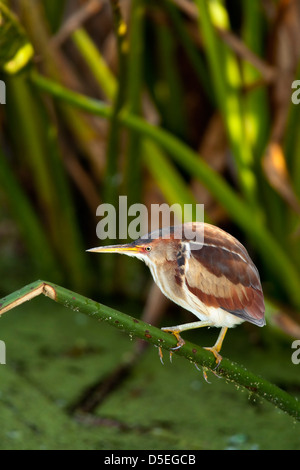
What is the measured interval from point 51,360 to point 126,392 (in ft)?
0.78

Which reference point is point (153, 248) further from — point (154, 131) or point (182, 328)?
point (154, 131)

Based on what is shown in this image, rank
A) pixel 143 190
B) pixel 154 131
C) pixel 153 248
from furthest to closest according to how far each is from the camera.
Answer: pixel 143 190
pixel 154 131
pixel 153 248

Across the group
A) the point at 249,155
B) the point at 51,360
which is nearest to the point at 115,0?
the point at 249,155

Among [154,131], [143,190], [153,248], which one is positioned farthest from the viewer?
[143,190]

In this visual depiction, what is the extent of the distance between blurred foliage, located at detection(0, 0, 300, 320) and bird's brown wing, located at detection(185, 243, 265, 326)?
0.80 m

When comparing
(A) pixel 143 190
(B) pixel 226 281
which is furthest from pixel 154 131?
(B) pixel 226 281

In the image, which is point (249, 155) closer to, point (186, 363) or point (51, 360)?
point (186, 363)

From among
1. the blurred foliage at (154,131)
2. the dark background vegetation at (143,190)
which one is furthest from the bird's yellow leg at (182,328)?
the blurred foliage at (154,131)

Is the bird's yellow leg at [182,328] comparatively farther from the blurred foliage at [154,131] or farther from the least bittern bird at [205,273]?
the blurred foliage at [154,131]

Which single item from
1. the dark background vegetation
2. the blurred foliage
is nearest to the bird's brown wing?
the dark background vegetation

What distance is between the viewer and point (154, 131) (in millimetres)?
1379

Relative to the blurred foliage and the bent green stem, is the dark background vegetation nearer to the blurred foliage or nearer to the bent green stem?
the blurred foliage

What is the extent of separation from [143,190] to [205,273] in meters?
1.36

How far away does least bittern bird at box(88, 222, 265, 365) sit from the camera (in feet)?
1.80
